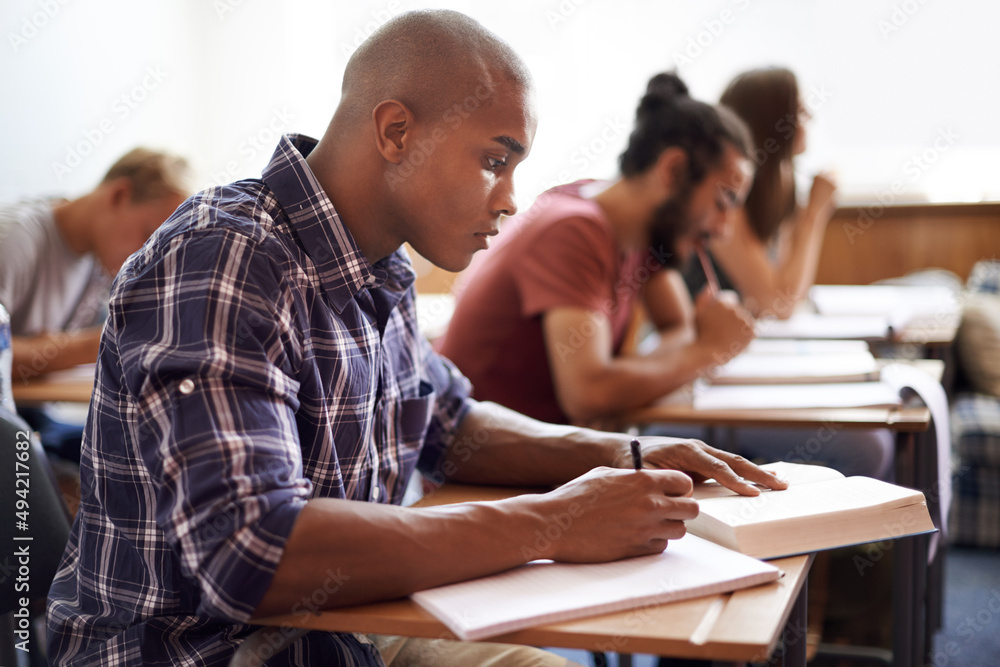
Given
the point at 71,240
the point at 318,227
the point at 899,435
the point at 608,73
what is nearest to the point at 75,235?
the point at 71,240

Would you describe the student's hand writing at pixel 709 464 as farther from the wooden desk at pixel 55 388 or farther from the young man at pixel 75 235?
the young man at pixel 75 235

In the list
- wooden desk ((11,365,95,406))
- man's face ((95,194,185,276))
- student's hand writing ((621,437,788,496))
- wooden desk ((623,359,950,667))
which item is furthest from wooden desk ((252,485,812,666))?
man's face ((95,194,185,276))

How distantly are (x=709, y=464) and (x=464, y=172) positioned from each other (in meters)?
0.45

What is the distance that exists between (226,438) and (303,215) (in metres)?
0.32

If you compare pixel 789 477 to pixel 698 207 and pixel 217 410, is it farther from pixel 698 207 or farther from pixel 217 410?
pixel 698 207

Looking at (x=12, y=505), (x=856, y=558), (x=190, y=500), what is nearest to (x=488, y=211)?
(x=190, y=500)

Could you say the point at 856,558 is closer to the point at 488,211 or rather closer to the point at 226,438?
the point at 488,211

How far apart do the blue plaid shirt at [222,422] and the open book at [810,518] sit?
0.40m

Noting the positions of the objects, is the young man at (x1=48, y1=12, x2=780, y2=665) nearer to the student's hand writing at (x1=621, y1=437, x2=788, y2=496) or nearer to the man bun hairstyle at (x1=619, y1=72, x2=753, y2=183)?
the student's hand writing at (x1=621, y1=437, x2=788, y2=496)

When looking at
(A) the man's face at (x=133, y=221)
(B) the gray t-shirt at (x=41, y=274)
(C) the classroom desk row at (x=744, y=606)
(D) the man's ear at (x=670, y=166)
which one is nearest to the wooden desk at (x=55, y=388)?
(C) the classroom desk row at (x=744, y=606)

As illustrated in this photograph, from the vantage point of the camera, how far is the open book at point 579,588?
72 centimetres

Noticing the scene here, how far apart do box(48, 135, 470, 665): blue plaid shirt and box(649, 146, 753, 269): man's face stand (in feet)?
3.81

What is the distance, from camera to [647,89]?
86.4 inches

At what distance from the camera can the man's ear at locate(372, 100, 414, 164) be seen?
981mm
